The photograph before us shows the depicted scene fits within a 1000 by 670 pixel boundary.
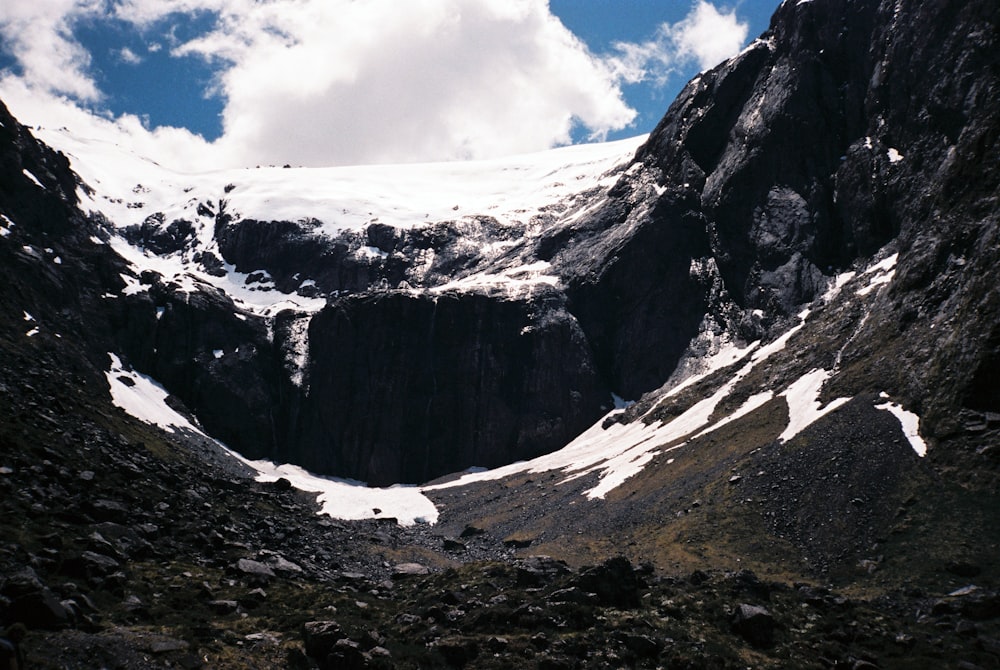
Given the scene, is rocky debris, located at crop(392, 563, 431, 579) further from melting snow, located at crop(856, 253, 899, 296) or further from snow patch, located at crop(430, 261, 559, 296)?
snow patch, located at crop(430, 261, 559, 296)

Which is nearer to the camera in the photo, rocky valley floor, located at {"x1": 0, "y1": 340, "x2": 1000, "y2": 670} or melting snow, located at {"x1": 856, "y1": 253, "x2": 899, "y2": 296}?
rocky valley floor, located at {"x1": 0, "y1": 340, "x2": 1000, "y2": 670}

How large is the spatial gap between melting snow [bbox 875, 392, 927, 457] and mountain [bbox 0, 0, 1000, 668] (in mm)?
309

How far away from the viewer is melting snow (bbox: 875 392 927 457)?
6333 centimetres

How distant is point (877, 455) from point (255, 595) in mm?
51357

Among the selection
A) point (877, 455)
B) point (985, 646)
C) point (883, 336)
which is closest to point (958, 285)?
point (883, 336)

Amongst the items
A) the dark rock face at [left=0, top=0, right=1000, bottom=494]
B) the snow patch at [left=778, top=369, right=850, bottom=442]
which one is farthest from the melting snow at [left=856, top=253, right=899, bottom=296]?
the snow patch at [left=778, top=369, right=850, bottom=442]

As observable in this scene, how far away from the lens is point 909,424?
66.6 meters

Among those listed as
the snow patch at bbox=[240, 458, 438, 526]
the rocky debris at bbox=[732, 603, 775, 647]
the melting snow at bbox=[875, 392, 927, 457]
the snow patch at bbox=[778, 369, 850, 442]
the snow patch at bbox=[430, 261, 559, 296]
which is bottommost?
the rocky debris at bbox=[732, 603, 775, 647]

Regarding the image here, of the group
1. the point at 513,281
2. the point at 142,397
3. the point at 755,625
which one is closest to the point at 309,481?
the point at 142,397

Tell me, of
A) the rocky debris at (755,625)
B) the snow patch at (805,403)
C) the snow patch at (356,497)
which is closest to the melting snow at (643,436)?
the snow patch at (805,403)

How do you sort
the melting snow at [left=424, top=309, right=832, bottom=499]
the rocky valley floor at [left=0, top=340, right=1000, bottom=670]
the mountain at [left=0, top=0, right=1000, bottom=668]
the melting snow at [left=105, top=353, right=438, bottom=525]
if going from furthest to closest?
the melting snow at [left=105, top=353, right=438, bottom=525]
the melting snow at [left=424, top=309, right=832, bottom=499]
the mountain at [left=0, top=0, right=1000, bottom=668]
the rocky valley floor at [left=0, top=340, right=1000, bottom=670]

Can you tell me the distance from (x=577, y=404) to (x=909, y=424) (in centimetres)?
7668

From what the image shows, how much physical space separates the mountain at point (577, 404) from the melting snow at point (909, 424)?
0.31 metres

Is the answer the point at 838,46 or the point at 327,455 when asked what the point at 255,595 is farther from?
the point at 838,46
